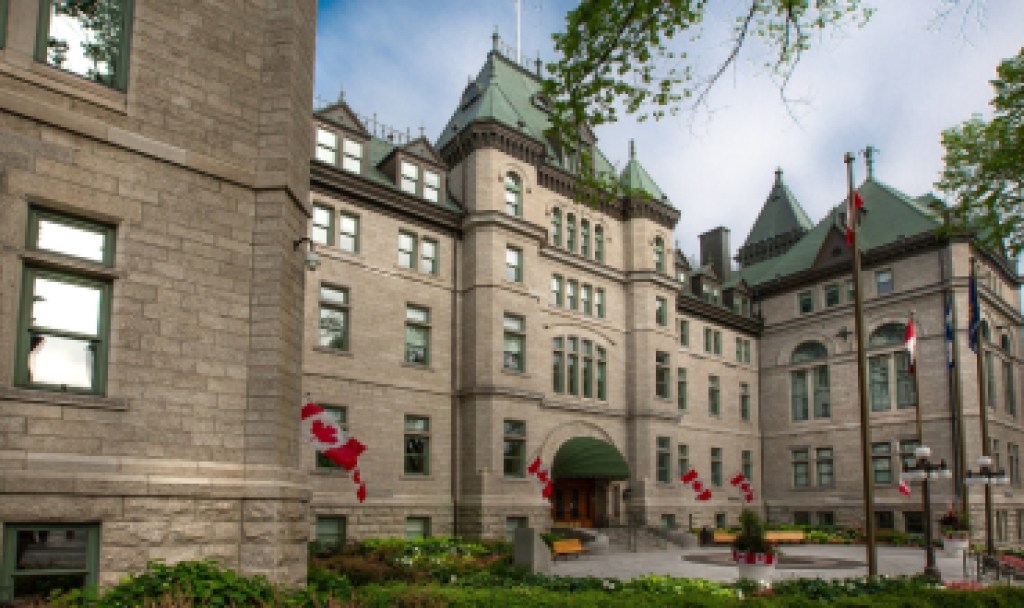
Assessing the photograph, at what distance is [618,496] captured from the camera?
3719 cm

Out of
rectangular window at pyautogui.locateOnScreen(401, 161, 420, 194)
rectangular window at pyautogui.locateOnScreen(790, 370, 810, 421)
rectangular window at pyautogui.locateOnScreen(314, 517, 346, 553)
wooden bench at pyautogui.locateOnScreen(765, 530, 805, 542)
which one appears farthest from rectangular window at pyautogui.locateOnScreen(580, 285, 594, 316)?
rectangular window at pyautogui.locateOnScreen(790, 370, 810, 421)

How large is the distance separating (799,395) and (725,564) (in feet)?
76.0

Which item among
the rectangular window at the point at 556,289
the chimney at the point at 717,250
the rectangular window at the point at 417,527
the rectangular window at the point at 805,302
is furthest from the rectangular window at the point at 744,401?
the rectangular window at the point at 417,527

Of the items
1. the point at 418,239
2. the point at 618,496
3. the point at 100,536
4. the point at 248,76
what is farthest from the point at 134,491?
the point at 618,496

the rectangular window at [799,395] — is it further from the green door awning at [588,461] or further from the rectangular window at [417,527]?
the rectangular window at [417,527]

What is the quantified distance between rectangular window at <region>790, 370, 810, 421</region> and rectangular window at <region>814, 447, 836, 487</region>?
2164mm

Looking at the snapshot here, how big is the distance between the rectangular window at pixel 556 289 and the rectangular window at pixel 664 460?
28.2 ft

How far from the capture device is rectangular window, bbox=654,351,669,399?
3959cm

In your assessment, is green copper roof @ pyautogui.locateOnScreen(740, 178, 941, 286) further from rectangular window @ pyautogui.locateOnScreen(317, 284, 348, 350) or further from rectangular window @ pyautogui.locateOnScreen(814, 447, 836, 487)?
rectangular window @ pyautogui.locateOnScreen(317, 284, 348, 350)

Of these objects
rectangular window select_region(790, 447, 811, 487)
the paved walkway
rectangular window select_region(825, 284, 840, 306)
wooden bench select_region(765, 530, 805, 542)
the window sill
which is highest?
rectangular window select_region(825, 284, 840, 306)

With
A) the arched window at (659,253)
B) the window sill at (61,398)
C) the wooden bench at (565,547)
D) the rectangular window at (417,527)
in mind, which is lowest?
the wooden bench at (565,547)

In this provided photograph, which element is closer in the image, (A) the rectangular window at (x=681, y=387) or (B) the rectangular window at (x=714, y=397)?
(A) the rectangular window at (x=681, y=387)

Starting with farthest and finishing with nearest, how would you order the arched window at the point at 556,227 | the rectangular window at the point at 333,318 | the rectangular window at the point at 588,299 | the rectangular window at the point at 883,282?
1. the rectangular window at the point at 883,282
2. the rectangular window at the point at 588,299
3. the arched window at the point at 556,227
4. the rectangular window at the point at 333,318

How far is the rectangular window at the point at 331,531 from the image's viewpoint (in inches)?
1032
